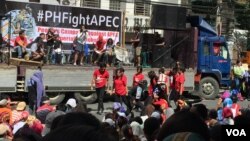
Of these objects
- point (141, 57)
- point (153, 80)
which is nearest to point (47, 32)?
point (141, 57)

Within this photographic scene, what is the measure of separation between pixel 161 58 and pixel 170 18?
5.86ft

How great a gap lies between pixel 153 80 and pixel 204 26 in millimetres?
7763

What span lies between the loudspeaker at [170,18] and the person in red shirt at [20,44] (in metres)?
6.04

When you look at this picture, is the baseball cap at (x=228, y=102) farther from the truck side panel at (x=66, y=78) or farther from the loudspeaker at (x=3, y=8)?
the loudspeaker at (x=3, y=8)

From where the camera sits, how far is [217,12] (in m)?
35.9

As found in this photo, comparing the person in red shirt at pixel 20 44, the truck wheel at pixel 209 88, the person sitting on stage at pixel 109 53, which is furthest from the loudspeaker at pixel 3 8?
the truck wheel at pixel 209 88

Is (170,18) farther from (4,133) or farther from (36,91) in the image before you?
(4,133)

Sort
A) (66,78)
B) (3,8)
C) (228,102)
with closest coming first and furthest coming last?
(228,102) → (66,78) → (3,8)

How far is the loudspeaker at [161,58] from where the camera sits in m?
22.6

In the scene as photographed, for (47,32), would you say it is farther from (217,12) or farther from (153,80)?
(217,12)

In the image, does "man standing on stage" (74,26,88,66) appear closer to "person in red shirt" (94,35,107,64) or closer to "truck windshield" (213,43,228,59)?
"person in red shirt" (94,35,107,64)

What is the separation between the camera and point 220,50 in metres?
21.6

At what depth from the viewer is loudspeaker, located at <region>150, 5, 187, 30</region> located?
22.6 meters

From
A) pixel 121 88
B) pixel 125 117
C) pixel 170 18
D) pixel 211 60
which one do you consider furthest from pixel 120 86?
pixel 170 18
